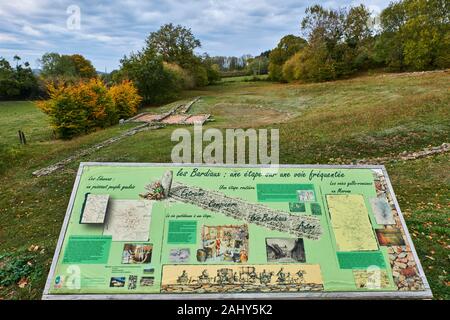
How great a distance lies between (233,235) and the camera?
5.17m

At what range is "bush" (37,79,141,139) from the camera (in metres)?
22.6

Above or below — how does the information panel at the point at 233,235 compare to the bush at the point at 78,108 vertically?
below

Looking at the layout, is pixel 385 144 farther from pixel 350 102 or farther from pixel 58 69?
pixel 58 69

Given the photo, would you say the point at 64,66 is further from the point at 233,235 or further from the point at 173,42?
the point at 233,235

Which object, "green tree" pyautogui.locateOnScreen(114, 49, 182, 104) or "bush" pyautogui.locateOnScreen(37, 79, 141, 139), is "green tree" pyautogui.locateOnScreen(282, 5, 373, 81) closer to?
"green tree" pyautogui.locateOnScreen(114, 49, 182, 104)

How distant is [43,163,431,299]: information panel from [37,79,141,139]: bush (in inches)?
762

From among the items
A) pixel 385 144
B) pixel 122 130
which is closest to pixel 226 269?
pixel 385 144

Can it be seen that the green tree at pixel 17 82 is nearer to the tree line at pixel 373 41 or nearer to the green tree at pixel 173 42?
the green tree at pixel 173 42

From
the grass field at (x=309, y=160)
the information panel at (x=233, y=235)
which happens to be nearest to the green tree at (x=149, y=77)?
the grass field at (x=309, y=160)

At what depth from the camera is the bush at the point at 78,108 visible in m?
22.6

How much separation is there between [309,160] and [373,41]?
46.4 metres

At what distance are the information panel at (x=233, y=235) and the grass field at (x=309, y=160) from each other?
2118 mm

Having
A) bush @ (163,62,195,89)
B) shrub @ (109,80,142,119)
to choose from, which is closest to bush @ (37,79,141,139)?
shrub @ (109,80,142,119)

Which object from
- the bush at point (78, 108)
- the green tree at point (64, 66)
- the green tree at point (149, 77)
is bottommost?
the bush at point (78, 108)
